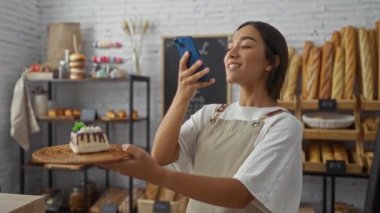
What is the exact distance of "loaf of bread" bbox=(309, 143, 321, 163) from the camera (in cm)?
255

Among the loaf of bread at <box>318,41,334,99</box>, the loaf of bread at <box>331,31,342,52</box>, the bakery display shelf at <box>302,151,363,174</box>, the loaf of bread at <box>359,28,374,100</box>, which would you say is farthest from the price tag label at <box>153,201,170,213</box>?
the loaf of bread at <box>331,31,342,52</box>

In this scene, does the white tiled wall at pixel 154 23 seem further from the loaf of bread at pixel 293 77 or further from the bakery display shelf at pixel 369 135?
the bakery display shelf at pixel 369 135

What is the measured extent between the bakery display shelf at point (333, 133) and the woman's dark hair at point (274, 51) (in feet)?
5.15

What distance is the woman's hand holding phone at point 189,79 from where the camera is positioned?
1.00m

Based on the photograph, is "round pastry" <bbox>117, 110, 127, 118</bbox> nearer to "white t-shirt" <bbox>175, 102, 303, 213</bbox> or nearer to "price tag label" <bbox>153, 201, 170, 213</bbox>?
"price tag label" <bbox>153, 201, 170, 213</bbox>

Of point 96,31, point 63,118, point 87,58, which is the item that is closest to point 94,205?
point 63,118

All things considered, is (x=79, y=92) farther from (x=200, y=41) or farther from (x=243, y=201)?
(x=243, y=201)

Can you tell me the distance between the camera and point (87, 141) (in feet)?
3.98

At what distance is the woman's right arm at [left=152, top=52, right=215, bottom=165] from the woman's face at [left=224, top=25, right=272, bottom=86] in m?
0.08

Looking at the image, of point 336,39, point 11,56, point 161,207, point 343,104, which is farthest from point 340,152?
point 11,56

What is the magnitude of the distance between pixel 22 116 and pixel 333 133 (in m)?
2.53

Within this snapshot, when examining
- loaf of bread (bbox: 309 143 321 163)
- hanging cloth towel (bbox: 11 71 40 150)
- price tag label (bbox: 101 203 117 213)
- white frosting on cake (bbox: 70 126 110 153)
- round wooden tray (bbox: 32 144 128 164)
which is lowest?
price tag label (bbox: 101 203 117 213)

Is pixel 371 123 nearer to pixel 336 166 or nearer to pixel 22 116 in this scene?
pixel 336 166

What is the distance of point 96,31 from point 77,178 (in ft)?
4.79
